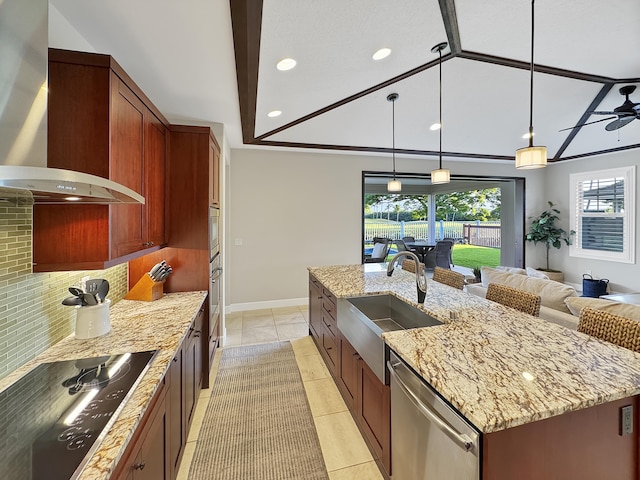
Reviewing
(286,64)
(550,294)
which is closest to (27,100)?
(286,64)

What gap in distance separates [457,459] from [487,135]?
17.0ft

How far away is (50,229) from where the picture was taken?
139 cm

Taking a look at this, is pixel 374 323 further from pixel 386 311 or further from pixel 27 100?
pixel 27 100

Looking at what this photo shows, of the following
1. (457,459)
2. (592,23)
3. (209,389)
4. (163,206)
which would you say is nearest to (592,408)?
(457,459)

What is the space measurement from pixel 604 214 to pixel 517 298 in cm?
542

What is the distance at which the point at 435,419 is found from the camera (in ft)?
3.51

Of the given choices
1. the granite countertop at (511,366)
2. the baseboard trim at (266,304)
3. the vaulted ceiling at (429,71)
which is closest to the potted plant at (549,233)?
the vaulted ceiling at (429,71)

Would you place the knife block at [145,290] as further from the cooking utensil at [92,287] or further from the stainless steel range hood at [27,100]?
the stainless steel range hood at [27,100]

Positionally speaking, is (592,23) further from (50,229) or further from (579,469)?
(50,229)

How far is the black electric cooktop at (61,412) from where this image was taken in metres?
0.77

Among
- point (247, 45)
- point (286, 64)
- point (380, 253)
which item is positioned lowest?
point (380, 253)

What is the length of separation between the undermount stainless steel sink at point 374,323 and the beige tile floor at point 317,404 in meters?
0.66

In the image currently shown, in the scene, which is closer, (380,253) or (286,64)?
(286,64)

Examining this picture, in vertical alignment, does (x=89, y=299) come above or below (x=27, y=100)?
below
